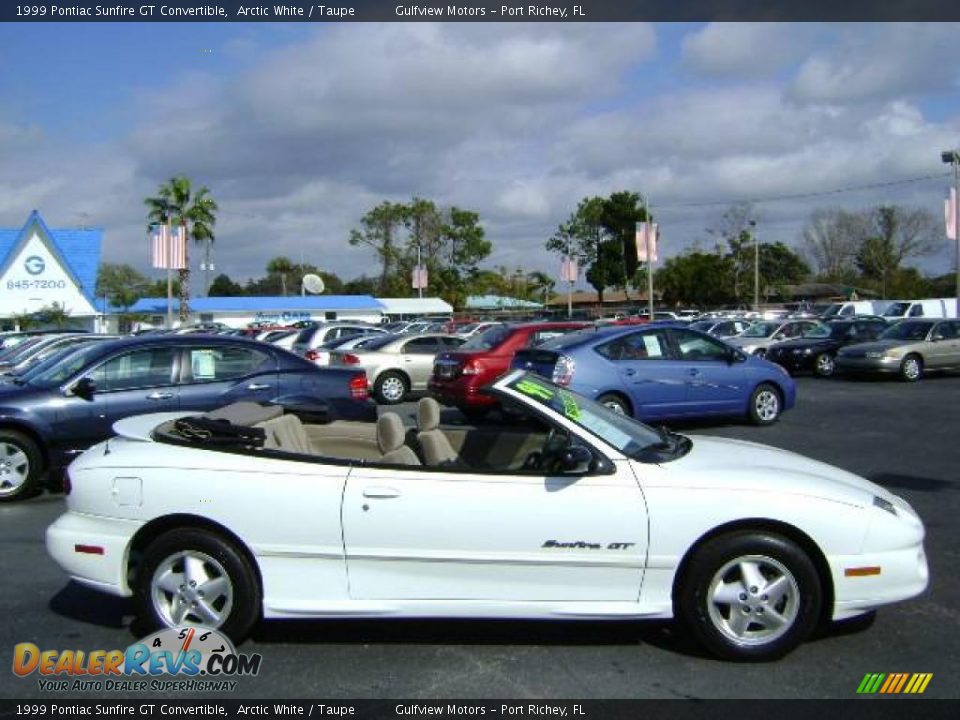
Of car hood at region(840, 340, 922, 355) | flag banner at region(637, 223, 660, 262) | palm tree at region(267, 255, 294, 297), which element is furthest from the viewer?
palm tree at region(267, 255, 294, 297)

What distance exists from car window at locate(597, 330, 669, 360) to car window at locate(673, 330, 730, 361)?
24cm

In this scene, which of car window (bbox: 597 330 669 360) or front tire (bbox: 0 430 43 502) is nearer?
front tire (bbox: 0 430 43 502)

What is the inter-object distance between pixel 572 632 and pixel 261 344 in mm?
5372

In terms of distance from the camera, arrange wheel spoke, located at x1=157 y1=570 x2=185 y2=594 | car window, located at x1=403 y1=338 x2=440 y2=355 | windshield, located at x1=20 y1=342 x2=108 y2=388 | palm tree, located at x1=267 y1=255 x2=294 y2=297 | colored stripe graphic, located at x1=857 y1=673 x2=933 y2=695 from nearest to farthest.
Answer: colored stripe graphic, located at x1=857 y1=673 x2=933 y2=695 → wheel spoke, located at x1=157 y1=570 x2=185 y2=594 → windshield, located at x1=20 y1=342 x2=108 y2=388 → car window, located at x1=403 y1=338 x2=440 y2=355 → palm tree, located at x1=267 y1=255 x2=294 y2=297

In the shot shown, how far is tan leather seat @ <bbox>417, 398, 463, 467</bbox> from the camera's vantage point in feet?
15.1

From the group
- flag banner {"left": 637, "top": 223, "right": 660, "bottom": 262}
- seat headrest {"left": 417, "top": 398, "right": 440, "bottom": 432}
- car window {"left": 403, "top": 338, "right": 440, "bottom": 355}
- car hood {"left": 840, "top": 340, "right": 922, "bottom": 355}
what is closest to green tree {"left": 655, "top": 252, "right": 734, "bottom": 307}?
flag banner {"left": 637, "top": 223, "right": 660, "bottom": 262}

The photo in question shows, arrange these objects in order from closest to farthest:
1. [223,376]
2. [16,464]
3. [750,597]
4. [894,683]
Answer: [894,683] < [750,597] < [16,464] < [223,376]

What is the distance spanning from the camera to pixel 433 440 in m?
4.73

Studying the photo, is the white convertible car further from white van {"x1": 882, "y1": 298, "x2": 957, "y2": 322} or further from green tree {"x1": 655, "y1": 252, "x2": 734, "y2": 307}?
green tree {"x1": 655, "y1": 252, "x2": 734, "y2": 307}

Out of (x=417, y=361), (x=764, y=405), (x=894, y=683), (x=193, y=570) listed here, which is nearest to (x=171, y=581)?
(x=193, y=570)

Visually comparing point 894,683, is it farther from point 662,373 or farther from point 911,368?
point 911,368

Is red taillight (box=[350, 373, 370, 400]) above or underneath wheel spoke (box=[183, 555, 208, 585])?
above

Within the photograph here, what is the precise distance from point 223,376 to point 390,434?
4.02 m
